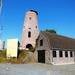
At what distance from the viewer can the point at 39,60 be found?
32031 millimetres

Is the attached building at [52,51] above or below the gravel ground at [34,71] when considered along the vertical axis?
above

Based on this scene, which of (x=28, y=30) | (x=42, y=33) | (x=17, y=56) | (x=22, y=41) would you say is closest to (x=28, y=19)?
(x=28, y=30)

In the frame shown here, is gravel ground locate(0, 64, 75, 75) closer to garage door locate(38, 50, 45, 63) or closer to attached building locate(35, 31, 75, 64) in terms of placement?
attached building locate(35, 31, 75, 64)

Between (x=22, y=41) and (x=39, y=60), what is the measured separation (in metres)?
13.2

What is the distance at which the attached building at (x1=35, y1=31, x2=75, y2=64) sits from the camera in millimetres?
27881

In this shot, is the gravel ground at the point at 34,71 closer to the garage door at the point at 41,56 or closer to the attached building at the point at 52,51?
the attached building at the point at 52,51

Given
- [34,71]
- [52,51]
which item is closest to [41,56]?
[52,51]

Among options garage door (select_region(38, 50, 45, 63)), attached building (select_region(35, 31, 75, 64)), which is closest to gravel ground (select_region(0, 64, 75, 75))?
attached building (select_region(35, 31, 75, 64))

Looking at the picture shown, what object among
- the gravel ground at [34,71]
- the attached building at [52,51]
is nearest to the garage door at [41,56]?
the attached building at [52,51]

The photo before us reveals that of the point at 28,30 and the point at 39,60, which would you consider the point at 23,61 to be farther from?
the point at 28,30

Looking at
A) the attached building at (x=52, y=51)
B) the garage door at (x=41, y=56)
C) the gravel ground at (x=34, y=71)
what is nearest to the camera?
the gravel ground at (x=34, y=71)

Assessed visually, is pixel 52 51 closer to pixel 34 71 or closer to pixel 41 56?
pixel 41 56

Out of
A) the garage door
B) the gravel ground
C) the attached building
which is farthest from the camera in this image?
the garage door

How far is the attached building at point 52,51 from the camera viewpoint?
91.5ft
